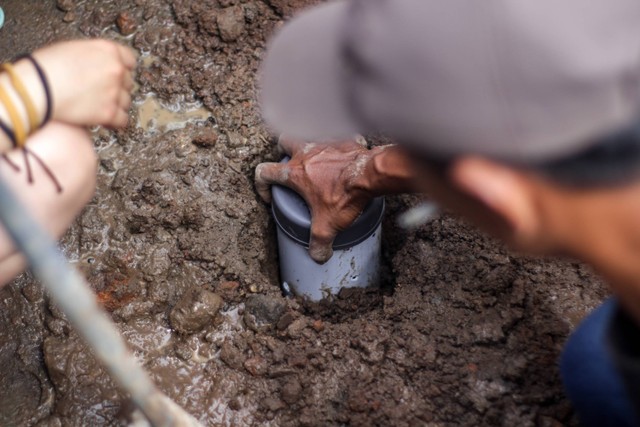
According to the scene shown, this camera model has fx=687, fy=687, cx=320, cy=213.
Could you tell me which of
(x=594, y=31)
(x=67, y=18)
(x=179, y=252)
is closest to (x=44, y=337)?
(x=179, y=252)

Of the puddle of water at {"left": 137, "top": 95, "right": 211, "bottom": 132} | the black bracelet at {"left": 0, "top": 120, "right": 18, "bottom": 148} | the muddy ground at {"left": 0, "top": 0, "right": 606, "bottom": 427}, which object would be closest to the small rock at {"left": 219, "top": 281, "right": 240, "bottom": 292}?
the muddy ground at {"left": 0, "top": 0, "right": 606, "bottom": 427}

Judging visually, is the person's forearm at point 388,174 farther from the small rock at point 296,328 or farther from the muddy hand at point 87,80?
the muddy hand at point 87,80

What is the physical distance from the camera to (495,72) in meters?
0.83

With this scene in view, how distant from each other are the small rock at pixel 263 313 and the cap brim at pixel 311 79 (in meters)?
0.91

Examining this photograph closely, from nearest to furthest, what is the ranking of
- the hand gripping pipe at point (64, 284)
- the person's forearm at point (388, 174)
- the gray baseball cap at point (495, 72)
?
the gray baseball cap at point (495, 72) → the hand gripping pipe at point (64, 284) → the person's forearm at point (388, 174)

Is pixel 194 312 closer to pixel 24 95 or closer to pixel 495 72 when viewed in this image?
pixel 24 95

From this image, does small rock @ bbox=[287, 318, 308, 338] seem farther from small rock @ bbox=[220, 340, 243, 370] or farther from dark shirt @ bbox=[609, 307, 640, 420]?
dark shirt @ bbox=[609, 307, 640, 420]

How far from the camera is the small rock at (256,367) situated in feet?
5.80

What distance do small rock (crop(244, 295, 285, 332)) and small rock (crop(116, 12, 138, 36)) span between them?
106 centimetres

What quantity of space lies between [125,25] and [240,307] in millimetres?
A: 1067

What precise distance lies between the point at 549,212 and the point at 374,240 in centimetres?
109

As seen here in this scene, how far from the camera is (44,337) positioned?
6.04 feet

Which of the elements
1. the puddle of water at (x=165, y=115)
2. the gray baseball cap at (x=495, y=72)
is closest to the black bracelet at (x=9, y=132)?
the gray baseball cap at (x=495, y=72)

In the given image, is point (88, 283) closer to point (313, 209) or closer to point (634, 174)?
point (313, 209)
